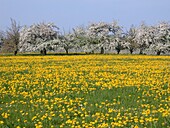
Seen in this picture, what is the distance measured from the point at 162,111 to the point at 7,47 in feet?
179

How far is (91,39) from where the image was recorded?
226ft

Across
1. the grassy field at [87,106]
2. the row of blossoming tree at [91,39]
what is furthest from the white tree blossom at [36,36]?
the grassy field at [87,106]

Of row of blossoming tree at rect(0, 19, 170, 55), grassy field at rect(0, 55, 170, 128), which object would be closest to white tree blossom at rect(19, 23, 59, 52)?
row of blossoming tree at rect(0, 19, 170, 55)

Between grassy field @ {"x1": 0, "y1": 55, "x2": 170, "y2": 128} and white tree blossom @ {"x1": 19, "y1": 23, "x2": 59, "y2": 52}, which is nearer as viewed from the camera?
grassy field @ {"x1": 0, "y1": 55, "x2": 170, "y2": 128}

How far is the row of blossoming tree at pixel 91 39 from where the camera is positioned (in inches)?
2469

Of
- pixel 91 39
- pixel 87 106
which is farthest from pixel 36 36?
pixel 87 106

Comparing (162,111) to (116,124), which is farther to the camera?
(162,111)

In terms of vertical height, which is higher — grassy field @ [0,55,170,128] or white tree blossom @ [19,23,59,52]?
white tree blossom @ [19,23,59,52]

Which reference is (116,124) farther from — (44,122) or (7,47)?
(7,47)

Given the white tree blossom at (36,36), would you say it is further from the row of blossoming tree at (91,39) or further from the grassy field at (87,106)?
the grassy field at (87,106)

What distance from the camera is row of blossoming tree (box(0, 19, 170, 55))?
6272 cm

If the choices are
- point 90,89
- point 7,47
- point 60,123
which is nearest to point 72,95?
point 90,89

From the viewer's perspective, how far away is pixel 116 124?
274 inches

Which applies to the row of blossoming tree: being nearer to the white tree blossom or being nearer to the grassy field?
the white tree blossom
